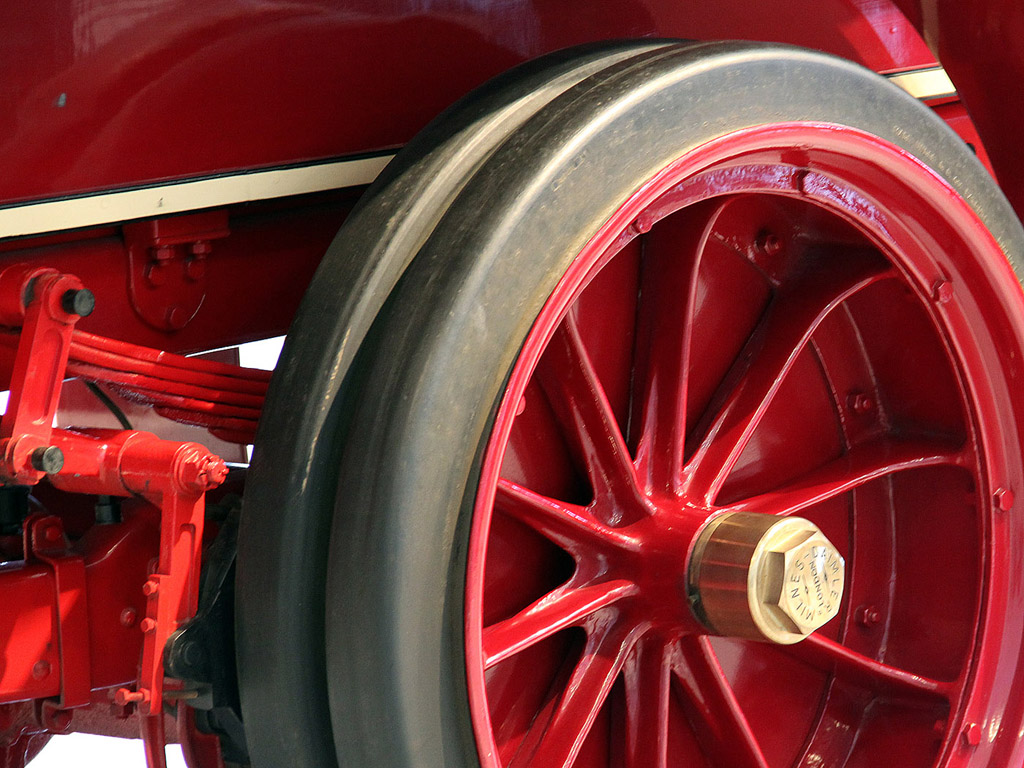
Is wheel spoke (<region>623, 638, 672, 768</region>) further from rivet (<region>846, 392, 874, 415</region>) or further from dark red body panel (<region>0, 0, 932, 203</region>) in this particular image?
dark red body panel (<region>0, 0, 932, 203</region>)

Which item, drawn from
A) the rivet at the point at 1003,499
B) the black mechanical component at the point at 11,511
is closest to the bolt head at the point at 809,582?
the rivet at the point at 1003,499

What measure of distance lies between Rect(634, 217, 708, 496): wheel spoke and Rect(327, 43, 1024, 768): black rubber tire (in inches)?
9.7

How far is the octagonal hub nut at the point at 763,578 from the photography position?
137 cm

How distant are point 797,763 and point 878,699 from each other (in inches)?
6.2

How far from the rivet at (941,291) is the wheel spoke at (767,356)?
2.5 inches

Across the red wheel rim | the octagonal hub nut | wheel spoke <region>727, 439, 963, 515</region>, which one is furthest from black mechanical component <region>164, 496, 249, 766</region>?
wheel spoke <region>727, 439, 963, 515</region>

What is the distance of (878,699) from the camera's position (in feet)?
6.03

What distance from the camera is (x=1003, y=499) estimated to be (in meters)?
1.71

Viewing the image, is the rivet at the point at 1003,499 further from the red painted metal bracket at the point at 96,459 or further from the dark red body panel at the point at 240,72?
the red painted metal bracket at the point at 96,459

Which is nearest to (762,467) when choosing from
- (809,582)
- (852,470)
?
(852,470)

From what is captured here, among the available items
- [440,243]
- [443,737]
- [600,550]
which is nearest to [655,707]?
[600,550]

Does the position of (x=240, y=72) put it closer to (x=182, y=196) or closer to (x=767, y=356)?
(x=182, y=196)

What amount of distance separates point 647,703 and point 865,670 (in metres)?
0.41

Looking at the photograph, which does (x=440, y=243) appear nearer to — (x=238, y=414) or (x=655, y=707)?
(x=238, y=414)
